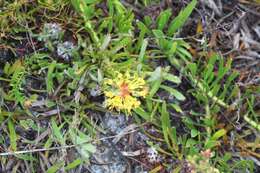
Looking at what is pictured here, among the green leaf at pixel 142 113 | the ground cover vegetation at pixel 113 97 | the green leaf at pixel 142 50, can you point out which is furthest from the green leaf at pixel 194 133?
the green leaf at pixel 142 50

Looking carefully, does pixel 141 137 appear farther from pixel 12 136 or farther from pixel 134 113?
pixel 12 136

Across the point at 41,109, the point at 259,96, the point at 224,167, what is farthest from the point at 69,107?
the point at 259,96

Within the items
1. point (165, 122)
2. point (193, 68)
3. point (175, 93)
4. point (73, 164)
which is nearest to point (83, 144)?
point (73, 164)

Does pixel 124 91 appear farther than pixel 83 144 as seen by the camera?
No

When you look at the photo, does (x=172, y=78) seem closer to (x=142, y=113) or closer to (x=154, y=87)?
(x=154, y=87)

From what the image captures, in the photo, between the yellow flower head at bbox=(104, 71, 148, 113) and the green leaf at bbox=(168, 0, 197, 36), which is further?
→ the green leaf at bbox=(168, 0, 197, 36)

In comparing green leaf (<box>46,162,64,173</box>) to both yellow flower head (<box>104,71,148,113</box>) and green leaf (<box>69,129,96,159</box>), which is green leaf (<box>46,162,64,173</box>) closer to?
green leaf (<box>69,129,96,159</box>)

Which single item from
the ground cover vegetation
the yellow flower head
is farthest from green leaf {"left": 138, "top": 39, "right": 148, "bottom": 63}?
the yellow flower head
